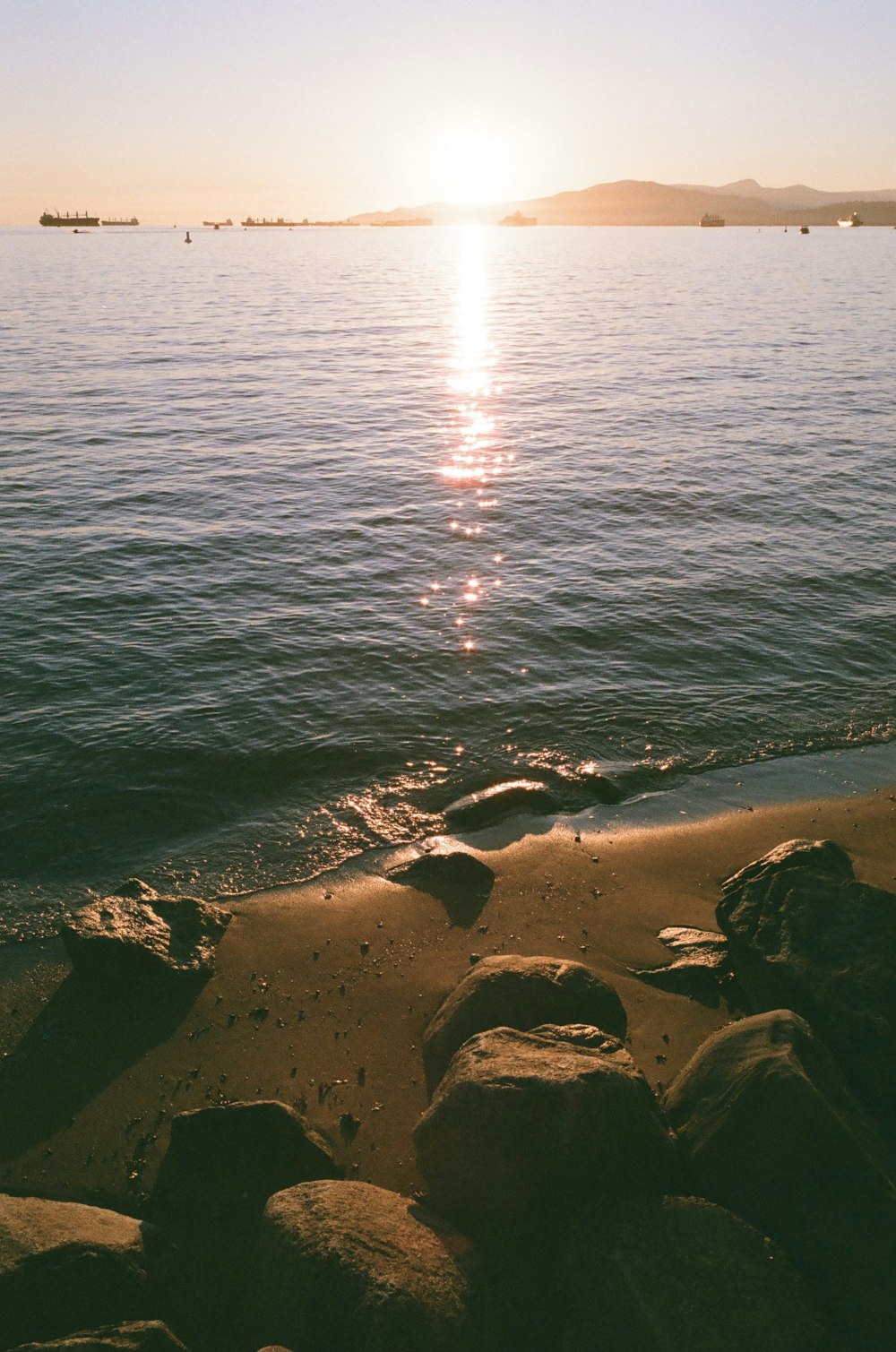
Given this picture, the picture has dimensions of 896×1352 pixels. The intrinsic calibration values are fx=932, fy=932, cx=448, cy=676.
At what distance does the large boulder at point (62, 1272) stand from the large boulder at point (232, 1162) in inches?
28.5

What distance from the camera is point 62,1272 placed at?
774 cm

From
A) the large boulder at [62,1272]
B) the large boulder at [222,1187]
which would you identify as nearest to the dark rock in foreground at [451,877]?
the large boulder at [222,1187]

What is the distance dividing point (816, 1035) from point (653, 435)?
36083mm

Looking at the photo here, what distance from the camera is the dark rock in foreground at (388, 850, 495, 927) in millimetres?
14203

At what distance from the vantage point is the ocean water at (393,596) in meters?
17.2

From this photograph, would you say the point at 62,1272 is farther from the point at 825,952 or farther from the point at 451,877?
the point at 825,952

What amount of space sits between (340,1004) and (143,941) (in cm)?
274

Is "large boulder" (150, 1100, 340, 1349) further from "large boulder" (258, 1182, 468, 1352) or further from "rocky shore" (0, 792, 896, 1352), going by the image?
"large boulder" (258, 1182, 468, 1352)

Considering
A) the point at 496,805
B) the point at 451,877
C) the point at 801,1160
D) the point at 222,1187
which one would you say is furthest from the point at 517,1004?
the point at 496,805

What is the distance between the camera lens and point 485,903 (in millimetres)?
14086

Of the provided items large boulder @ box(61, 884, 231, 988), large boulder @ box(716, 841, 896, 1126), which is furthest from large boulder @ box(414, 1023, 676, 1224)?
large boulder @ box(61, 884, 231, 988)

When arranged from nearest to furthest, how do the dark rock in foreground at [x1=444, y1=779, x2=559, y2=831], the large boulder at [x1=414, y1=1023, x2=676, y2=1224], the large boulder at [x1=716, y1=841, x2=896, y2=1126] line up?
the large boulder at [x1=414, y1=1023, x2=676, y2=1224] < the large boulder at [x1=716, y1=841, x2=896, y2=1126] < the dark rock in foreground at [x1=444, y1=779, x2=559, y2=831]

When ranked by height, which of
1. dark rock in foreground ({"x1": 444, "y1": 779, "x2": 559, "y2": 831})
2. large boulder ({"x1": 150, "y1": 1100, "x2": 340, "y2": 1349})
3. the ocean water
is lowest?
large boulder ({"x1": 150, "y1": 1100, "x2": 340, "y2": 1349})

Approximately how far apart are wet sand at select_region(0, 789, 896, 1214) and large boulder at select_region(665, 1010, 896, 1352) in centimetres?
173
